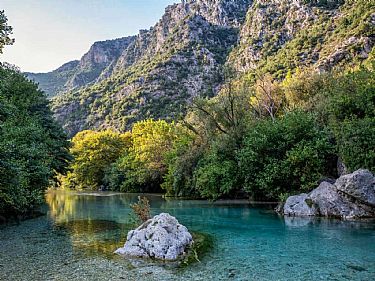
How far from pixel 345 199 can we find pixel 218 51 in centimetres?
10536

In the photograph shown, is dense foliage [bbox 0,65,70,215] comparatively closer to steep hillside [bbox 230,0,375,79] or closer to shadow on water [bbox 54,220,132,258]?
shadow on water [bbox 54,220,132,258]

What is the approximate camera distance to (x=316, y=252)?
14.8 meters

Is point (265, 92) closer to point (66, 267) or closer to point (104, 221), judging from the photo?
point (104, 221)

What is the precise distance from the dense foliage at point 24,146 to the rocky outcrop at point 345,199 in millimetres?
16785

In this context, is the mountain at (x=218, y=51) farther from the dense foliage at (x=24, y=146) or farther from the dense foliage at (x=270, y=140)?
the dense foliage at (x=24, y=146)

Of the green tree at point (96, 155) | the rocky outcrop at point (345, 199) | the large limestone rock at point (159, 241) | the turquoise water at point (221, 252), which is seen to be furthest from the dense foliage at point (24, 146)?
the green tree at point (96, 155)

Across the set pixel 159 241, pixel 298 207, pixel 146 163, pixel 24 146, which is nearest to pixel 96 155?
pixel 146 163

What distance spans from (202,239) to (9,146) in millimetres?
10425

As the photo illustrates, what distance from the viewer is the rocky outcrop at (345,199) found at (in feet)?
77.3

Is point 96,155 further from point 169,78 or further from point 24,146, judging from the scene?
point 24,146

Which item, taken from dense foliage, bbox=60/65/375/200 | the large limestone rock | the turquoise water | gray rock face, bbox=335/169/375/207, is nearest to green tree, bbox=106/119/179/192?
dense foliage, bbox=60/65/375/200

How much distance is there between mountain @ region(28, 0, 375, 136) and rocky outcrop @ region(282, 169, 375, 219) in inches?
1968

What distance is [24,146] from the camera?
909 inches

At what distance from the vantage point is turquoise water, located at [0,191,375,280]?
1185 centimetres
